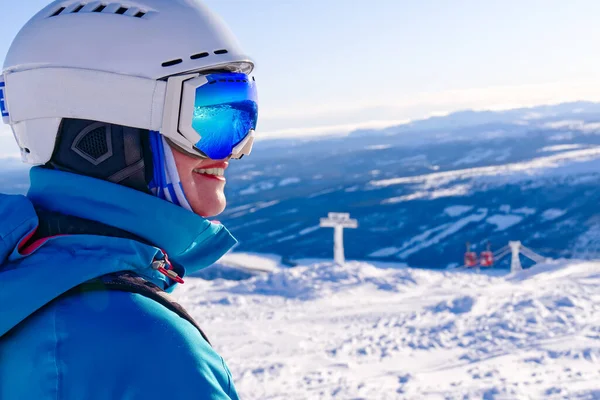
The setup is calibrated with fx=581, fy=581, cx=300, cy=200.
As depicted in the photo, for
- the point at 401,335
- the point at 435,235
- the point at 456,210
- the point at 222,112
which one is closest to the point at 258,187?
the point at 456,210

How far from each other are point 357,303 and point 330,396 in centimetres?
596

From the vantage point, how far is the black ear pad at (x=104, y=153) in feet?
4.68

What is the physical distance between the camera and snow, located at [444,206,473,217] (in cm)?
11006

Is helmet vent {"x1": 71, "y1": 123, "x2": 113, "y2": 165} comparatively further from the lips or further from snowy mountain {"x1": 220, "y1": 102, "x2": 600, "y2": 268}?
snowy mountain {"x1": 220, "y1": 102, "x2": 600, "y2": 268}

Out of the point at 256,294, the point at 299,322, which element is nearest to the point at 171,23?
the point at 299,322

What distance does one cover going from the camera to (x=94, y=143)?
1.46 metres

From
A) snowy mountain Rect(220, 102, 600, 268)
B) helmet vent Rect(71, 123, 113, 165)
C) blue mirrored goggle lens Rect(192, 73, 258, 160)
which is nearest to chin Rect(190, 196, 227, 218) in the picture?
blue mirrored goggle lens Rect(192, 73, 258, 160)

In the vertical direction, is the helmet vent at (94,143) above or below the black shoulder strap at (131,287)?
above

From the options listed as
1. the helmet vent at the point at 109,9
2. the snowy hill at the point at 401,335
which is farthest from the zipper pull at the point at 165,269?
the snowy hill at the point at 401,335

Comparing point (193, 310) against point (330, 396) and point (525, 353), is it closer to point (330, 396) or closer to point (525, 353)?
point (330, 396)

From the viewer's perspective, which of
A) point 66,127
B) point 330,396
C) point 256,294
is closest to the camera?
point 66,127

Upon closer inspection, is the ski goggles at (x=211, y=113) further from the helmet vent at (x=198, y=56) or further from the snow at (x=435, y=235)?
the snow at (x=435, y=235)

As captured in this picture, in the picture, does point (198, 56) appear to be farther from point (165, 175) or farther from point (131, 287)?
point (131, 287)

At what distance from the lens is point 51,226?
1.31 metres
